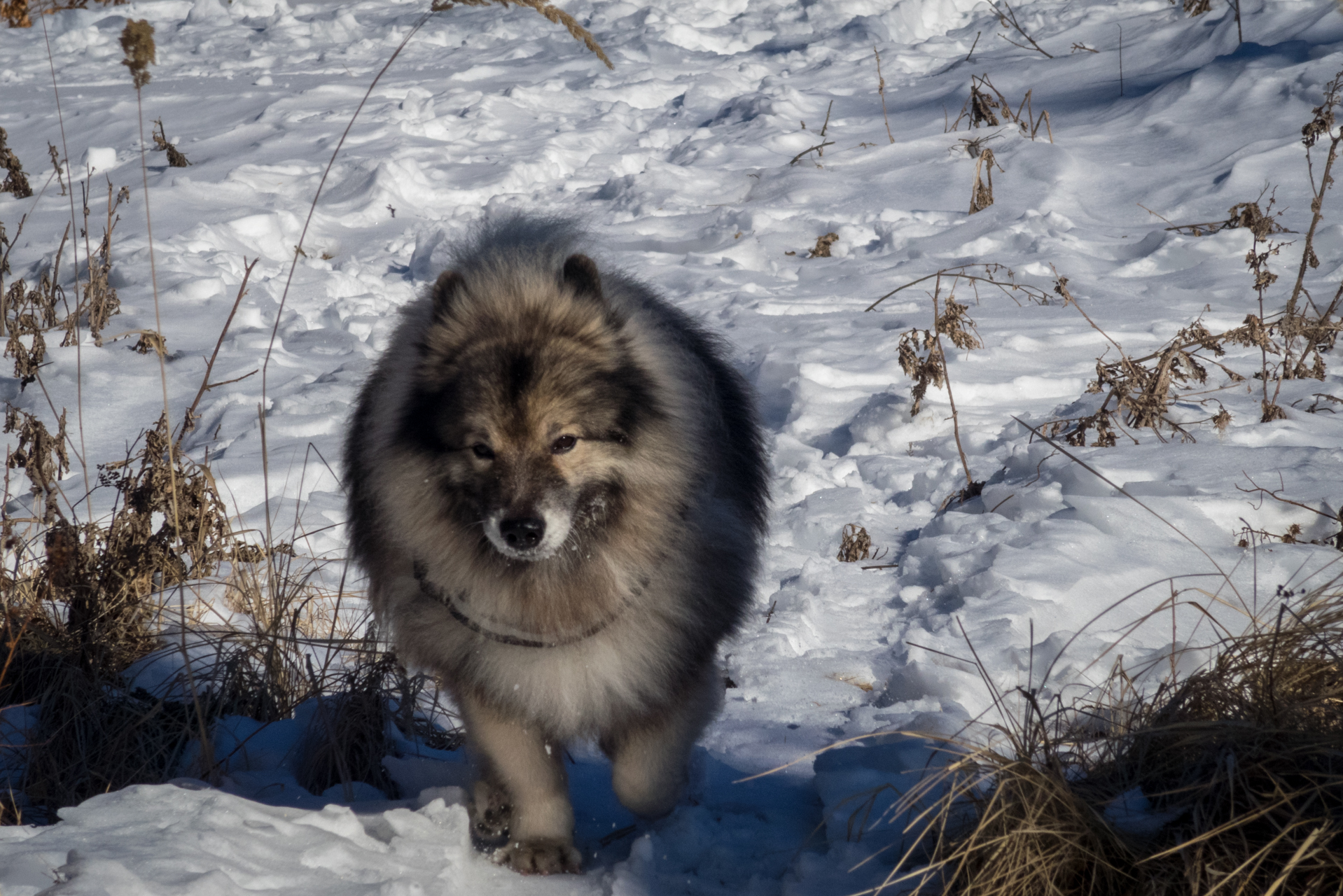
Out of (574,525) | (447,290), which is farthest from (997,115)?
(574,525)

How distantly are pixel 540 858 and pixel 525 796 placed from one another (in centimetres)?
14

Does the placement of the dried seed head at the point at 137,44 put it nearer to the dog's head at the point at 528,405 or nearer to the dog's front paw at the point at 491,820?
the dog's head at the point at 528,405

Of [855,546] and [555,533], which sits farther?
[855,546]

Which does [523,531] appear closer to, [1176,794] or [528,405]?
[528,405]

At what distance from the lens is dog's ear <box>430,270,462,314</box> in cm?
229

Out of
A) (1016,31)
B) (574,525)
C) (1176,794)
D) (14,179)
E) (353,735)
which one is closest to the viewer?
(1176,794)

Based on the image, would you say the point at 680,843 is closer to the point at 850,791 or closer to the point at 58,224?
the point at 850,791

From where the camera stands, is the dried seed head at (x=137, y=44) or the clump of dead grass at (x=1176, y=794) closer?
the clump of dead grass at (x=1176, y=794)

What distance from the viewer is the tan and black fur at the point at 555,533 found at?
220 cm

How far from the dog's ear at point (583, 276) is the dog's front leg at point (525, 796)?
995 millimetres

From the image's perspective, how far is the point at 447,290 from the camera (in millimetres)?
2303

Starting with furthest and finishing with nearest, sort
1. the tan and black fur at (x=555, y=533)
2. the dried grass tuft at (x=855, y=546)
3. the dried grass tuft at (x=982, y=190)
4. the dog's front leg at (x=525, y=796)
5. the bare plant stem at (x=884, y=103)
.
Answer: the bare plant stem at (x=884, y=103), the dried grass tuft at (x=982, y=190), the dried grass tuft at (x=855, y=546), the dog's front leg at (x=525, y=796), the tan and black fur at (x=555, y=533)

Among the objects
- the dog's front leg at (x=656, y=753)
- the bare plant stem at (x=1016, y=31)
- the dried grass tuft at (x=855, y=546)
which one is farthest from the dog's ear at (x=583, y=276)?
the bare plant stem at (x=1016, y=31)

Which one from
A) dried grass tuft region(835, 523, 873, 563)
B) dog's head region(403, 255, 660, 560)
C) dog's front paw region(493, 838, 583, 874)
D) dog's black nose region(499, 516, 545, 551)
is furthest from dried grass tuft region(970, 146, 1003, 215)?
dog's front paw region(493, 838, 583, 874)
